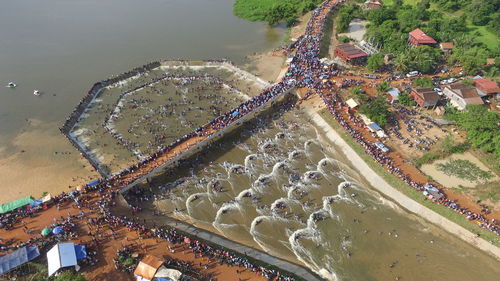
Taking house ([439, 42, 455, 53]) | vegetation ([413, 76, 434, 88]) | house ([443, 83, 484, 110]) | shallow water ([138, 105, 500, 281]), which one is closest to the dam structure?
shallow water ([138, 105, 500, 281])

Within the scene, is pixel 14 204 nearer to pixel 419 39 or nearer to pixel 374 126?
pixel 374 126

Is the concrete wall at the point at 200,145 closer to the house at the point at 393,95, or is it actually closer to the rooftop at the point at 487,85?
the house at the point at 393,95

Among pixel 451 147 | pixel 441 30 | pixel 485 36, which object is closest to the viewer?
pixel 451 147

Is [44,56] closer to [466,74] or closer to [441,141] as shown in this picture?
[441,141]

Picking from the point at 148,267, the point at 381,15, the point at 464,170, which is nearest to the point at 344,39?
the point at 381,15

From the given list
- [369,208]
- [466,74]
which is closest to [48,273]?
[369,208]
